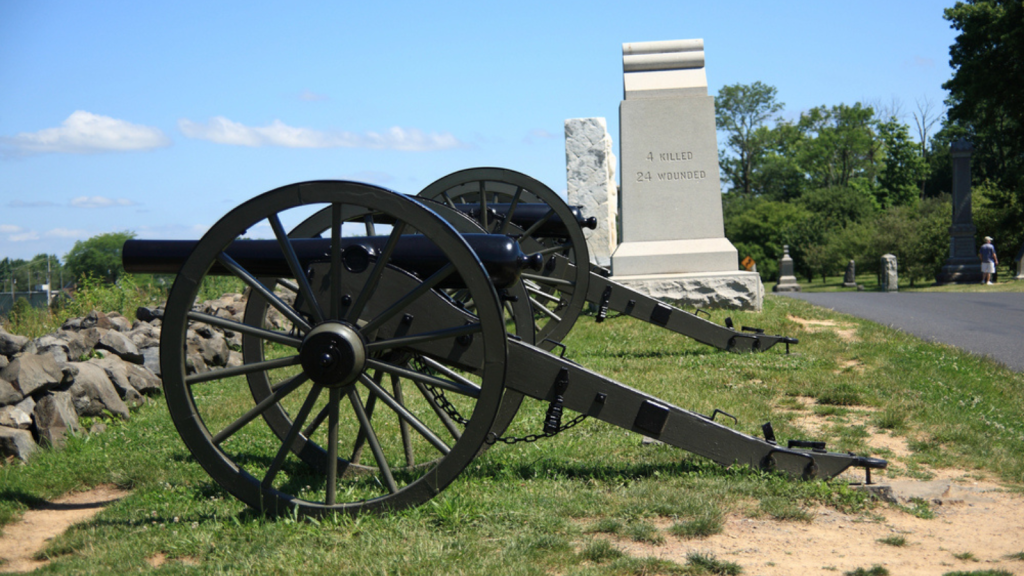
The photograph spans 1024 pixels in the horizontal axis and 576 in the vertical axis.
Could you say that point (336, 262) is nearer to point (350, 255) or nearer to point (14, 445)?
point (350, 255)

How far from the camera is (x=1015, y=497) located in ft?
12.7

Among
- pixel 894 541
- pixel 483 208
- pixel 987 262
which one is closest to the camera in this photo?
pixel 894 541

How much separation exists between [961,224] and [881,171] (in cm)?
2884

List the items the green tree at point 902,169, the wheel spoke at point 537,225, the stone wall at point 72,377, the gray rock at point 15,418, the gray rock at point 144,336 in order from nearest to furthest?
the gray rock at point 15,418
the stone wall at point 72,377
the wheel spoke at point 537,225
the gray rock at point 144,336
the green tree at point 902,169

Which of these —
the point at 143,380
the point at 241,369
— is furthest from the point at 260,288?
the point at 143,380

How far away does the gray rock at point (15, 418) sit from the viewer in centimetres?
506

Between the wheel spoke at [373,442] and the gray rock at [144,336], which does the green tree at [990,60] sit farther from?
the wheel spoke at [373,442]

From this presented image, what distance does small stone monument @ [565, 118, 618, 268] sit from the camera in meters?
15.9

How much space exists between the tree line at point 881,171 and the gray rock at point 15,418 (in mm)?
29308

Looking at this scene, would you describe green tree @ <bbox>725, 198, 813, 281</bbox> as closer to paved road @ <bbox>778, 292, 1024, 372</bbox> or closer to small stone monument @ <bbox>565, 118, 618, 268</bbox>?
paved road @ <bbox>778, 292, 1024, 372</bbox>

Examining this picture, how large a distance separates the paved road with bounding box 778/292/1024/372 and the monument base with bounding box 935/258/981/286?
11.1m

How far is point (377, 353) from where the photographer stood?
3.81m

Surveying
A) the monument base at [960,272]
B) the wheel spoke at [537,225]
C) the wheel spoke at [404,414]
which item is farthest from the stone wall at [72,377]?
the monument base at [960,272]

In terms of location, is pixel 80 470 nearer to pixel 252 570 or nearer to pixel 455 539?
pixel 252 570
